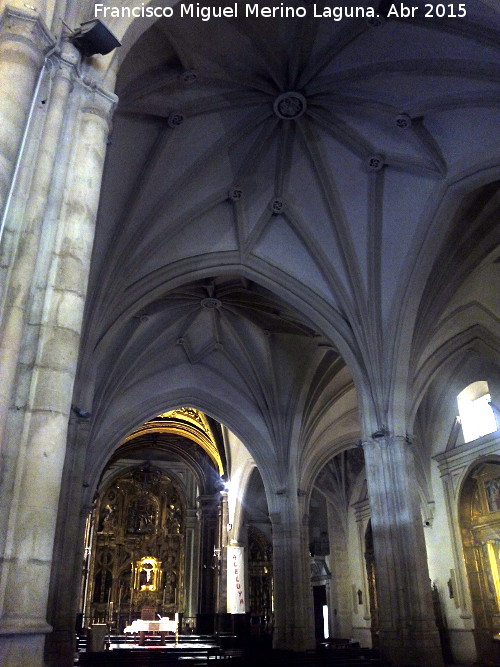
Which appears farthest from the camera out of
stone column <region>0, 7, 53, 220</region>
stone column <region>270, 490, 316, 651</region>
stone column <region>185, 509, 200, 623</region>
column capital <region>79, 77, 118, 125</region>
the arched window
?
stone column <region>185, 509, 200, 623</region>

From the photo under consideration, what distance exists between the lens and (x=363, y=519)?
2541cm

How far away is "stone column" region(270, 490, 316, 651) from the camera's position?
59.3 feet

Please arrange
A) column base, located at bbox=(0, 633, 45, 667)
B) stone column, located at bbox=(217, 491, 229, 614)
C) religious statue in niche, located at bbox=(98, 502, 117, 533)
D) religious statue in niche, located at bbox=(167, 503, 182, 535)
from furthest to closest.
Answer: religious statue in niche, located at bbox=(167, 503, 182, 535), religious statue in niche, located at bbox=(98, 502, 117, 533), stone column, located at bbox=(217, 491, 229, 614), column base, located at bbox=(0, 633, 45, 667)

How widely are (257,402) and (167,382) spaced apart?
10.7ft

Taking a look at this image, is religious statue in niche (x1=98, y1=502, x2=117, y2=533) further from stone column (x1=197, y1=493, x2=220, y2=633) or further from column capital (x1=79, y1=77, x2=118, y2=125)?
column capital (x1=79, y1=77, x2=118, y2=125)

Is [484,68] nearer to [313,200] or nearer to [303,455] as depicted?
[313,200]

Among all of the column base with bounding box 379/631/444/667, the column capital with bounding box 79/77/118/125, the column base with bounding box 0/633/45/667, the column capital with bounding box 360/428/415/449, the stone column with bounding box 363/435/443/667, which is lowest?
the column base with bounding box 379/631/444/667

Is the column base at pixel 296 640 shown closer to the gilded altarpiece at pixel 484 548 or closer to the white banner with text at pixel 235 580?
the gilded altarpiece at pixel 484 548

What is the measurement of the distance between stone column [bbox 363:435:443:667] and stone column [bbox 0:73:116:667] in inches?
376

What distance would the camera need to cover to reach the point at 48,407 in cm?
415

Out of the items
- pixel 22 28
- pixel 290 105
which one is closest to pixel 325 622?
pixel 290 105

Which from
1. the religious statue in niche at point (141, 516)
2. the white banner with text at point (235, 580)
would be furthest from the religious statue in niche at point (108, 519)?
the white banner with text at point (235, 580)

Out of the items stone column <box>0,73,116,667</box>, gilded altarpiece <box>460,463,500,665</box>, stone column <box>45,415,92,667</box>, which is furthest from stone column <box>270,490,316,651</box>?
stone column <box>0,73,116,667</box>

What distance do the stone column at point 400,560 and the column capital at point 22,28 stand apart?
10590mm
